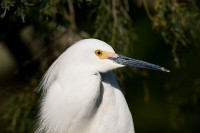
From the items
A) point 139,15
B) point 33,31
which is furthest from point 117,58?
point 139,15

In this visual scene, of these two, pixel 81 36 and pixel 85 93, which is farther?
pixel 81 36

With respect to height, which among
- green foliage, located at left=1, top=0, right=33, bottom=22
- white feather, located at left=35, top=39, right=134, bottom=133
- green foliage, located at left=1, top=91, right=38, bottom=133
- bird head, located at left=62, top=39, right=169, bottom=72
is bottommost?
green foliage, located at left=1, top=91, right=38, bottom=133

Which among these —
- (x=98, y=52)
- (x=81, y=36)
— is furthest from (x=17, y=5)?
(x=81, y=36)

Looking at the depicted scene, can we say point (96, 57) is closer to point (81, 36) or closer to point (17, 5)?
point (17, 5)

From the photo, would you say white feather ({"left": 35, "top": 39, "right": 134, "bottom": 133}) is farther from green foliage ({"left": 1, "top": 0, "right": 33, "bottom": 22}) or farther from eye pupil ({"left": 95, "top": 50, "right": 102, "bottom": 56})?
green foliage ({"left": 1, "top": 0, "right": 33, "bottom": 22})

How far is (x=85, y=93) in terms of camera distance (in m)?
3.07

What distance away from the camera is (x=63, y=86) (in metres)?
3.10

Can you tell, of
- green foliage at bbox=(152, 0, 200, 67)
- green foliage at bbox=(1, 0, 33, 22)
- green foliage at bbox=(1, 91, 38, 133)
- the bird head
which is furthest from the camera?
green foliage at bbox=(1, 91, 38, 133)

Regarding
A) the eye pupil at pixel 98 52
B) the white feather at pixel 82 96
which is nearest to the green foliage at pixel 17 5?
the white feather at pixel 82 96

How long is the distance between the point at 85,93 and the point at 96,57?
167 mm

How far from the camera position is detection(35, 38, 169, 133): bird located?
3.06m

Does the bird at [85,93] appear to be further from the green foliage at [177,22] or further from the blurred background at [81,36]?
the green foliage at [177,22]

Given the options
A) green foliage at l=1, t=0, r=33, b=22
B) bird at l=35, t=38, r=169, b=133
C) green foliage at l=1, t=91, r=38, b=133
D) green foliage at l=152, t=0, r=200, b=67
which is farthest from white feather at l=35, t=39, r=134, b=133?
green foliage at l=1, t=91, r=38, b=133

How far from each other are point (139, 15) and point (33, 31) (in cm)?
171
